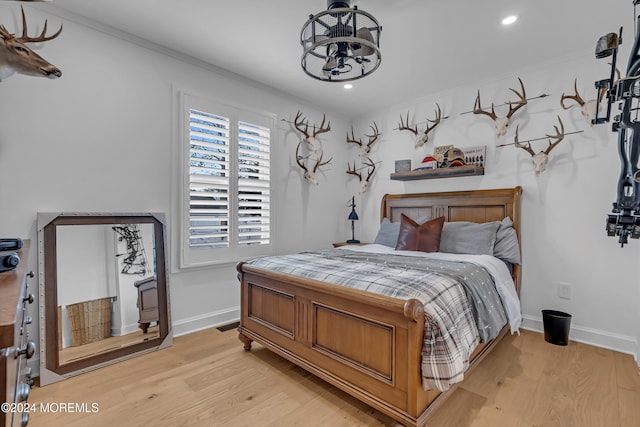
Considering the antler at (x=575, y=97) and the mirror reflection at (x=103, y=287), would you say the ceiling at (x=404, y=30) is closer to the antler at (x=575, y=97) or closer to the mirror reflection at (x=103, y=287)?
the antler at (x=575, y=97)

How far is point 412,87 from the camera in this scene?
12.0 feet

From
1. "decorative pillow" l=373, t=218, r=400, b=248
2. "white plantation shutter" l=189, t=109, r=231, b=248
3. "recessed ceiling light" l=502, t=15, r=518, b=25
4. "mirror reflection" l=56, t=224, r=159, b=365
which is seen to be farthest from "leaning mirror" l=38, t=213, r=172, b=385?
"recessed ceiling light" l=502, t=15, r=518, b=25

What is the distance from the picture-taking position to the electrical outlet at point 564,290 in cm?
290

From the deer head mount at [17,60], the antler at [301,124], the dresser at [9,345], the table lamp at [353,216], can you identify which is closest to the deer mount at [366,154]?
the table lamp at [353,216]

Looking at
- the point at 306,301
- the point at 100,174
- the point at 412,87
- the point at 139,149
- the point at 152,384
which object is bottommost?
the point at 152,384

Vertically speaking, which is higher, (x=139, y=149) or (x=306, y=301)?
(x=139, y=149)

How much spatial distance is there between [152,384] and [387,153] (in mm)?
3650

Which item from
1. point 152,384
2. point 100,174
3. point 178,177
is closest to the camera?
point 152,384

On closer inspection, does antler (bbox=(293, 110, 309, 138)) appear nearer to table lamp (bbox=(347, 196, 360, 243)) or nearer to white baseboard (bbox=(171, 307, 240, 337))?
table lamp (bbox=(347, 196, 360, 243))

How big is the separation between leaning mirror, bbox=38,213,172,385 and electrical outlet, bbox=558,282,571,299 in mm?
3701

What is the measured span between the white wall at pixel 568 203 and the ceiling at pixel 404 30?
216mm

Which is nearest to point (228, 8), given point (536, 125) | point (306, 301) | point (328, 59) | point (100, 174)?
point (328, 59)

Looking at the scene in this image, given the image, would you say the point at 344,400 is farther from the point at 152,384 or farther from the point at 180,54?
the point at 180,54

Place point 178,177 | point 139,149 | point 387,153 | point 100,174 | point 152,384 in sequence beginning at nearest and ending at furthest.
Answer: point 152,384 < point 100,174 < point 139,149 < point 178,177 < point 387,153
